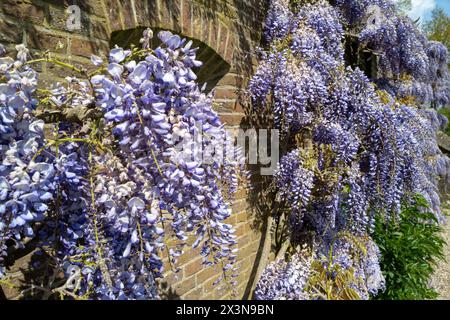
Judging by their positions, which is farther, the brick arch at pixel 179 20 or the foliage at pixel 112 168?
the brick arch at pixel 179 20

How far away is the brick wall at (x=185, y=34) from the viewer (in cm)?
140

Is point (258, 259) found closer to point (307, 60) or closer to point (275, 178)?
point (275, 178)

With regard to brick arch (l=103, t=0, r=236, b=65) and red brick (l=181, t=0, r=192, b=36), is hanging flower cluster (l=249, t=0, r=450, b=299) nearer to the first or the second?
brick arch (l=103, t=0, r=236, b=65)

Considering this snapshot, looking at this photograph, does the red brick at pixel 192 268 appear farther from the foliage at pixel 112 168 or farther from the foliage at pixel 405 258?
the foliage at pixel 405 258

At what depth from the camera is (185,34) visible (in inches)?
79.4

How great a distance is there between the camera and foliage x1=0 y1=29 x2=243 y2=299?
1032 millimetres

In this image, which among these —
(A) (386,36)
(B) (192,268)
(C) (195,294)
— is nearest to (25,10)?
(B) (192,268)

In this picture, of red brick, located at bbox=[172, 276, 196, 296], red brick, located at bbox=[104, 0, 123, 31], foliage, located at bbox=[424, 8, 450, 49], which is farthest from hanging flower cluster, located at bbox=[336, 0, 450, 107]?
foliage, located at bbox=[424, 8, 450, 49]

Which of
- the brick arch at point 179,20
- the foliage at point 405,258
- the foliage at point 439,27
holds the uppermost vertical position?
the foliage at point 439,27

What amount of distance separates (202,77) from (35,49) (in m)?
1.21

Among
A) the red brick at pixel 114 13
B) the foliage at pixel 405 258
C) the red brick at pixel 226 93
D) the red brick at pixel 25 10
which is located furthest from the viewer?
the foliage at pixel 405 258

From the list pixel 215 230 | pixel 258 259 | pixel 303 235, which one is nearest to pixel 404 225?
pixel 303 235

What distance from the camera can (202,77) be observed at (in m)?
2.44

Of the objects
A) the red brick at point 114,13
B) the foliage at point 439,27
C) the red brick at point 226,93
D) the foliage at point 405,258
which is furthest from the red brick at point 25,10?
the foliage at point 439,27
